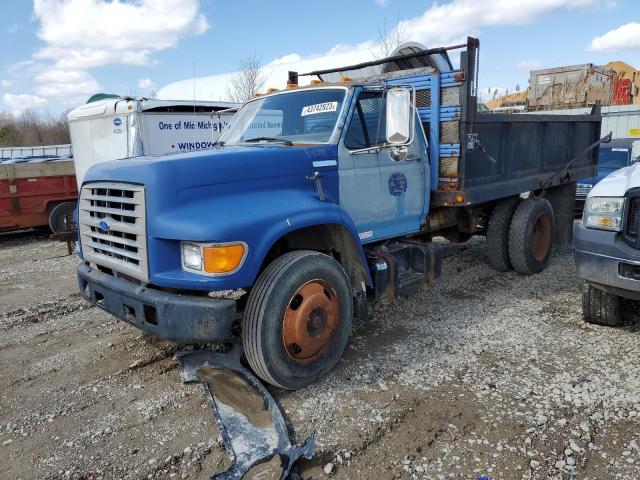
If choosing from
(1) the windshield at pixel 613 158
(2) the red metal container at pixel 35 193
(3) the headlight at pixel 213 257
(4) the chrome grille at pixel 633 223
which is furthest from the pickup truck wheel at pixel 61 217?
(1) the windshield at pixel 613 158

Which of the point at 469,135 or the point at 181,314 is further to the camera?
the point at 469,135

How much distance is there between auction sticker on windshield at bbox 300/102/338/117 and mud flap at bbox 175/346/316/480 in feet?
7.04

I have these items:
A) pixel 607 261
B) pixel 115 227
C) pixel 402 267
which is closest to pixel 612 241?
pixel 607 261

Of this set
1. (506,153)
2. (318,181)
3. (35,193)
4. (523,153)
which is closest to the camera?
(318,181)

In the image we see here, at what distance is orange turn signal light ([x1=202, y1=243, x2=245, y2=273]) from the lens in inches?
120

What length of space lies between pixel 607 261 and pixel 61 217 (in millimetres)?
10526

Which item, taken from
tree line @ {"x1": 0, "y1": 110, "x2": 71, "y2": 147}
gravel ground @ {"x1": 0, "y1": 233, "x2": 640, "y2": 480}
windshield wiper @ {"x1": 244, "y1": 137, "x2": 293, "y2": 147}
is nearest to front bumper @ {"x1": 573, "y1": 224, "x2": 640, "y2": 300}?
gravel ground @ {"x1": 0, "y1": 233, "x2": 640, "y2": 480}

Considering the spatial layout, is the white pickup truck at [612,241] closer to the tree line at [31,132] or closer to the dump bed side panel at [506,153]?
the dump bed side panel at [506,153]

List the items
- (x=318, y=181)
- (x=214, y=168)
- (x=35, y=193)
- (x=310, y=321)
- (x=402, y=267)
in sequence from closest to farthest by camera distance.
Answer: (x=214, y=168) → (x=310, y=321) → (x=318, y=181) → (x=402, y=267) → (x=35, y=193)

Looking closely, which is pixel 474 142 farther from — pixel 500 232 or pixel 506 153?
pixel 500 232

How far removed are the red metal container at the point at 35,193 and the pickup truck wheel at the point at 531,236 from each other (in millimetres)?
9274

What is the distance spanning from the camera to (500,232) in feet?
21.0

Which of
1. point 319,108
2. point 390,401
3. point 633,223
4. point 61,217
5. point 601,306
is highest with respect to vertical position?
point 319,108

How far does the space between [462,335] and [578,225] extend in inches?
57.0
